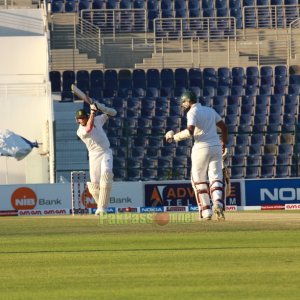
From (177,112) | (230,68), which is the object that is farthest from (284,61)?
(177,112)

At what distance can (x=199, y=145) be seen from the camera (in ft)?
54.3

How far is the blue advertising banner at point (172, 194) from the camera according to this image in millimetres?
26297

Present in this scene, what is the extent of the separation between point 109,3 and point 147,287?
29.1 m

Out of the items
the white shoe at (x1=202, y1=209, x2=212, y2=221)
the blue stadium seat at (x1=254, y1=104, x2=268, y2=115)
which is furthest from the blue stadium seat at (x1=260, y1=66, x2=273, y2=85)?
the white shoe at (x1=202, y1=209, x2=212, y2=221)

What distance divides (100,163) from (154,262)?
33.7 feet

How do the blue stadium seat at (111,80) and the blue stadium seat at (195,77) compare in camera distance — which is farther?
the blue stadium seat at (195,77)

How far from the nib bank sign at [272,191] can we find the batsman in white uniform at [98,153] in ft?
22.2

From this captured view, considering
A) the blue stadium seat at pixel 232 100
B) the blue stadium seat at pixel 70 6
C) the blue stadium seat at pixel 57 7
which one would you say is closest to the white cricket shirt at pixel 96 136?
the blue stadium seat at pixel 232 100

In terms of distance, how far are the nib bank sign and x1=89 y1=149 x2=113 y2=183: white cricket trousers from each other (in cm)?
676

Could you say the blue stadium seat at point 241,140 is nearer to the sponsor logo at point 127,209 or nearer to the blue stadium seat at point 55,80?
the blue stadium seat at point 55,80

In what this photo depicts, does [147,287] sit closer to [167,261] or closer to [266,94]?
[167,261]

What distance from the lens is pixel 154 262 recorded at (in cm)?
1004

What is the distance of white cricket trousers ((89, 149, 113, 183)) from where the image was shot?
20047 millimetres

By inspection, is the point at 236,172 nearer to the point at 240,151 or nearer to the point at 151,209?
the point at 240,151
